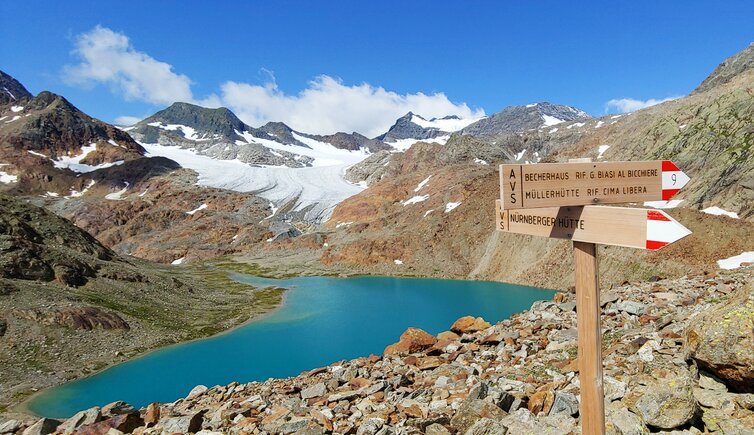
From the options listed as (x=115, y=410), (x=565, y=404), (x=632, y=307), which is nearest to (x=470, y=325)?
(x=632, y=307)

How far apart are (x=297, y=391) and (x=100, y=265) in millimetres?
57441

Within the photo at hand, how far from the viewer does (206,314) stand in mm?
57781

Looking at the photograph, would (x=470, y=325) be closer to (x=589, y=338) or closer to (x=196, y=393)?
(x=196, y=393)

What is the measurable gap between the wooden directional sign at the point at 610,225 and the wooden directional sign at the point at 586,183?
0.24 m

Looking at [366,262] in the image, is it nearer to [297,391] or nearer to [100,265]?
[100,265]

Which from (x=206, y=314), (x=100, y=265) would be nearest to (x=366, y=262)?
(x=206, y=314)

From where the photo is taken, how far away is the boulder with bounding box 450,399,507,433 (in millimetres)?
8867

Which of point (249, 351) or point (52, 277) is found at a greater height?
point (52, 277)

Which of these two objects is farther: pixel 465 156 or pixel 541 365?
pixel 465 156

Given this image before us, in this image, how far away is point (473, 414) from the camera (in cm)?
898

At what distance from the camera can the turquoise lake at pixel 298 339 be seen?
3359 cm

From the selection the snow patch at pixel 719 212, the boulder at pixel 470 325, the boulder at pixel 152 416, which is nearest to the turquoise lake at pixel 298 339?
the boulder at pixel 152 416

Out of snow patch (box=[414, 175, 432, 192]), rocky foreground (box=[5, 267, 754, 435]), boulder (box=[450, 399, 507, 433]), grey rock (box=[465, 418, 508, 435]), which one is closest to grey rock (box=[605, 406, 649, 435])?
rocky foreground (box=[5, 267, 754, 435])

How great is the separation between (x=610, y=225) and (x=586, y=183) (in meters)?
0.58
